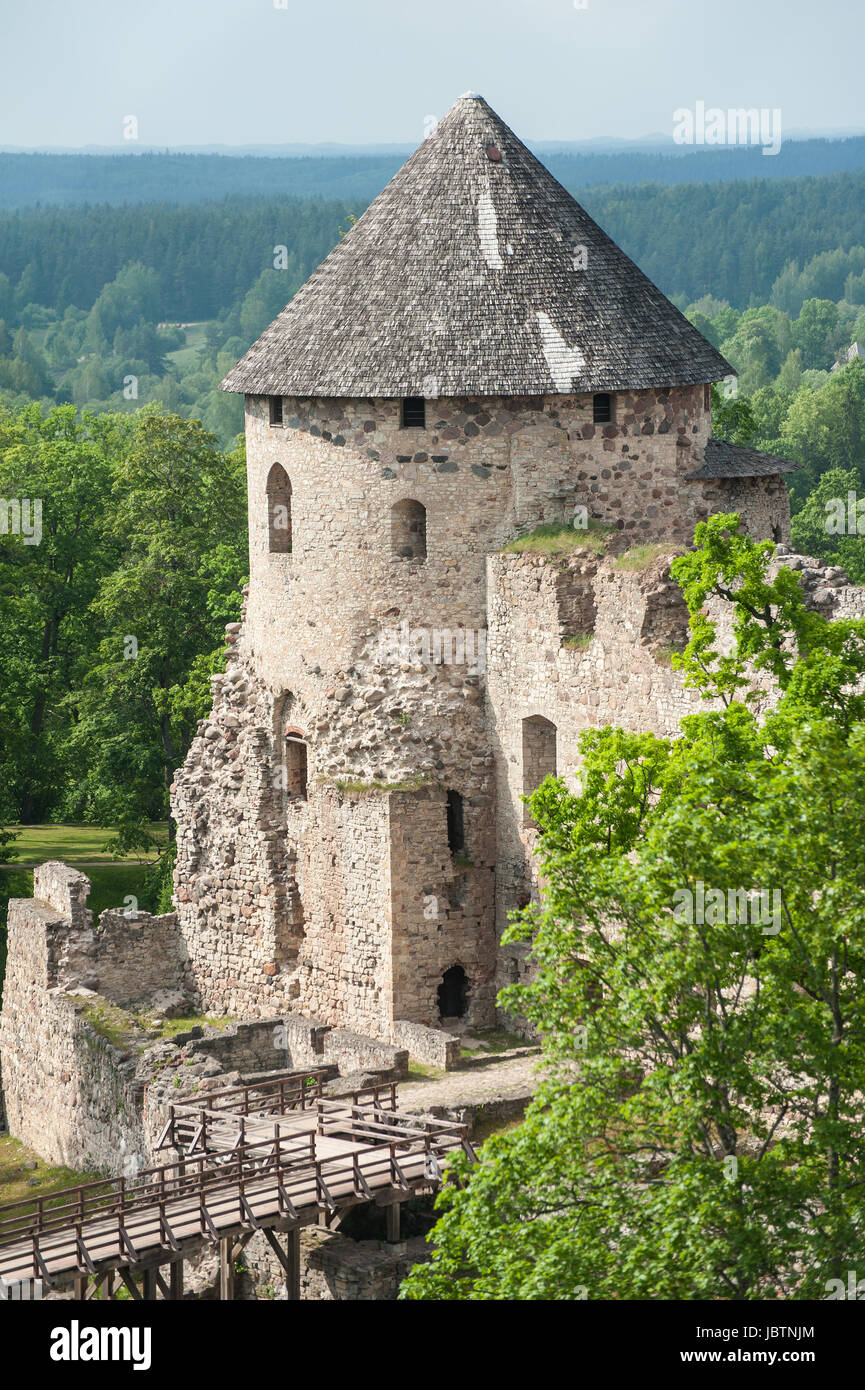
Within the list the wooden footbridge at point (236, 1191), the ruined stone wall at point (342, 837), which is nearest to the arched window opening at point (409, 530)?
the ruined stone wall at point (342, 837)

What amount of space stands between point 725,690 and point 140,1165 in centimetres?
1246

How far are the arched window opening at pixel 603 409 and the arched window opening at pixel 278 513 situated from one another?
5635 mm

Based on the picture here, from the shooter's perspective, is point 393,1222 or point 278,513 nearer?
point 393,1222

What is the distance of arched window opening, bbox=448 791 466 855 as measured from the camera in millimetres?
43312

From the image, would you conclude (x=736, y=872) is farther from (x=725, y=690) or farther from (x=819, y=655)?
(x=725, y=690)

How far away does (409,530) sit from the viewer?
141 feet

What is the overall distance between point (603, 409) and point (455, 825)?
289 inches

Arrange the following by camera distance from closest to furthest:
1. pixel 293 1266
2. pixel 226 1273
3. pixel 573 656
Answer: pixel 293 1266 → pixel 226 1273 → pixel 573 656

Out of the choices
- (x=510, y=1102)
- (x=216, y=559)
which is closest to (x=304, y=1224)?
(x=510, y=1102)

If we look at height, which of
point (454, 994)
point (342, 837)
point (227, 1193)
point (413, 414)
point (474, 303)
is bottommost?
point (227, 1193)

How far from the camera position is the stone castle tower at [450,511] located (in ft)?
138

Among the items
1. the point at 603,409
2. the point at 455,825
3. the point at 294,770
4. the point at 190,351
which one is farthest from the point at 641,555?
the point at 190,351

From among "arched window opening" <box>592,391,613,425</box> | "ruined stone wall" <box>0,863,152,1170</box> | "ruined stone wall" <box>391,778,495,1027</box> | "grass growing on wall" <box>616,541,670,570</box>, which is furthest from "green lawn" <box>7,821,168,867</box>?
"grass growing on wall" <box>616,541,670,570</box>

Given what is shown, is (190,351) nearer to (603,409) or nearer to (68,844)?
Result: (68,844)
